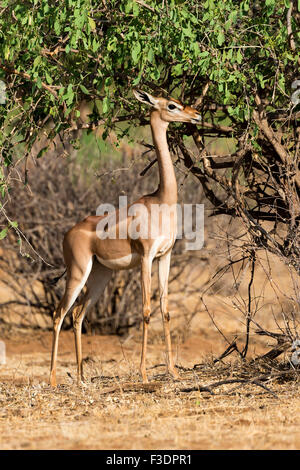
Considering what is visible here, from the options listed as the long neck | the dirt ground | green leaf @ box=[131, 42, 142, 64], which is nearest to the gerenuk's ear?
the long neck

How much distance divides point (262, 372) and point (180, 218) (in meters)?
4.46

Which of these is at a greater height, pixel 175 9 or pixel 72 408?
pixel 175 9

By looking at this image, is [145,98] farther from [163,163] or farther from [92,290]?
[92,290]

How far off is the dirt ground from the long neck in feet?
5.46

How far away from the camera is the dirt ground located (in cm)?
521

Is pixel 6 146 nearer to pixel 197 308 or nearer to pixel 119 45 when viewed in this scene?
pixel 119 45

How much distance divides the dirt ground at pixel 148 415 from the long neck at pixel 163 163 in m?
1.66

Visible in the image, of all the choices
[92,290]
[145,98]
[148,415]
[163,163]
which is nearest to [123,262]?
[92,290]

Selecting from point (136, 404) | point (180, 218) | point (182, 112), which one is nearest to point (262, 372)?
point (136, 404)

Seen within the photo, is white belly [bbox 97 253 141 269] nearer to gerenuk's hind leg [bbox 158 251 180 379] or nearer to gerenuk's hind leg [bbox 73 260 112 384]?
gerenuk's hind leg [bbox 158 251 180 379]

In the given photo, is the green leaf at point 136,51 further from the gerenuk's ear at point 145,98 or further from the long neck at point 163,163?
the long neck at point 163,163

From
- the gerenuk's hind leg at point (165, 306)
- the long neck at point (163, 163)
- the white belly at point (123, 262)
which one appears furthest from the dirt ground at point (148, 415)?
the long neck at point (163, 163)

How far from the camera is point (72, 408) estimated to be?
6449 mm

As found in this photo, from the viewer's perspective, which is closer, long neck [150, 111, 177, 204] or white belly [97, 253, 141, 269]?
long neck [150, 111, 177, 204]
